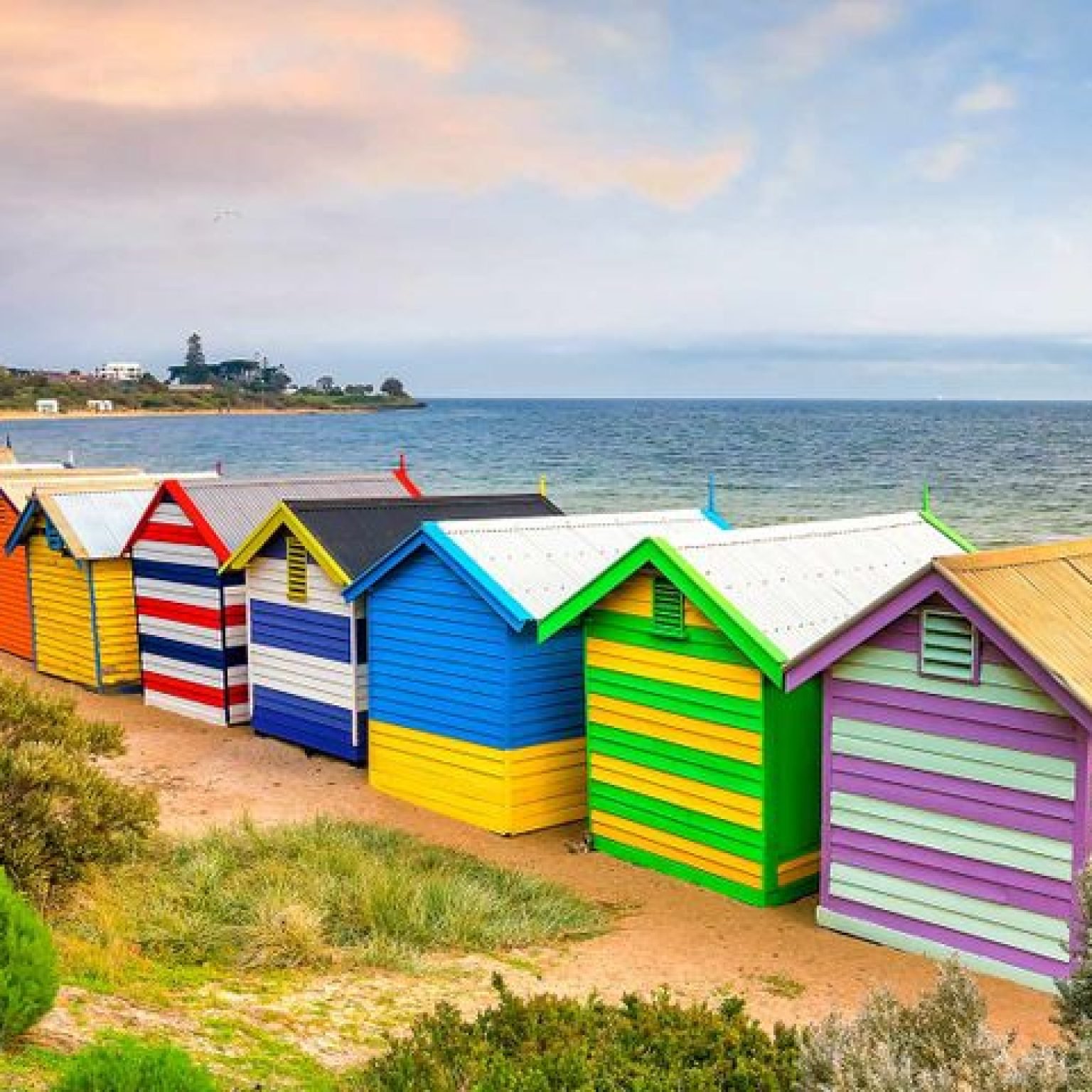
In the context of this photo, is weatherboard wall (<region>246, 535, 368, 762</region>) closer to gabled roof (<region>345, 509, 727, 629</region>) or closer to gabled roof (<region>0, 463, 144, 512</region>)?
gabled roof (<region>345, 509, 727, 629</region>)

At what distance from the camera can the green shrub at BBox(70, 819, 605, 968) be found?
10.4m

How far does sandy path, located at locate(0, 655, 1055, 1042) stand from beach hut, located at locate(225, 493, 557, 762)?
653 mm

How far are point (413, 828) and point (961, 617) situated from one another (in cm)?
716

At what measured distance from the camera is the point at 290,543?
721 inches

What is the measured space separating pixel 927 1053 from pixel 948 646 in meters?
5.17

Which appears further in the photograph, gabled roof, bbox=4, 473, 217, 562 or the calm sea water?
the calm sea water

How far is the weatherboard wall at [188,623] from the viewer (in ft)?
66.6

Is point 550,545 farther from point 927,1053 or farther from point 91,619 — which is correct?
point 91,619

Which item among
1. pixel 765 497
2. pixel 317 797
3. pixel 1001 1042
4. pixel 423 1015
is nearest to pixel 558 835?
pixel 317 797

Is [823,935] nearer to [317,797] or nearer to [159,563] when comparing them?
[317,797]

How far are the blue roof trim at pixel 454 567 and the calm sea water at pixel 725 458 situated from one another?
38.9m

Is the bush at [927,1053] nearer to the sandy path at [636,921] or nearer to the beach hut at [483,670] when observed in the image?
the sandy path at [636,921]

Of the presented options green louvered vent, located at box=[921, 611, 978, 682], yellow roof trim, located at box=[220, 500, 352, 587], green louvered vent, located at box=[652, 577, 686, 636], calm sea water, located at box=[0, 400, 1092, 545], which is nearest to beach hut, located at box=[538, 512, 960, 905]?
green louvered vent, located at box=[652, 577, 686, 636]

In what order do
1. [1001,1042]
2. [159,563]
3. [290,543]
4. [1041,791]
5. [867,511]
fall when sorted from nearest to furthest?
1. [1001,1042]
2. [1041,791]
3. [290,543]
4. [159,563]
5. [867,511]
